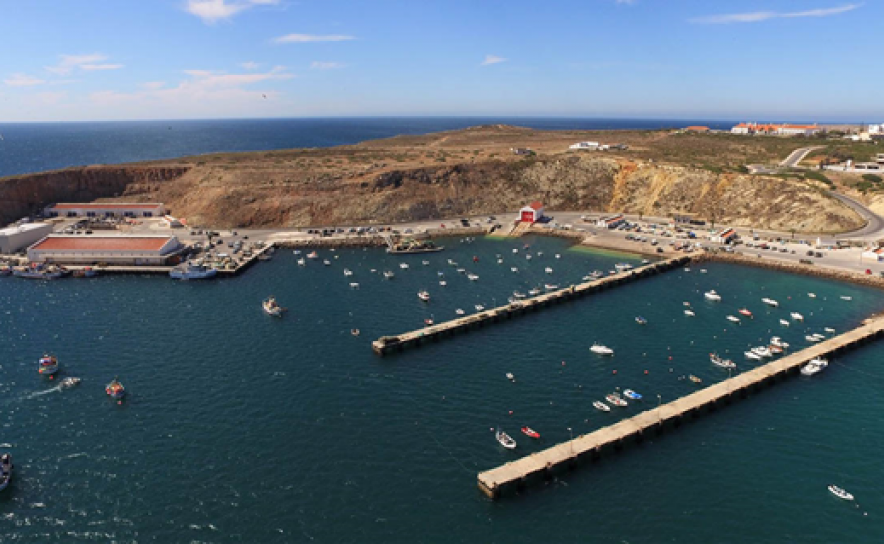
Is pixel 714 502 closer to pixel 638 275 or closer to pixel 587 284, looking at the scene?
pixel 587 284

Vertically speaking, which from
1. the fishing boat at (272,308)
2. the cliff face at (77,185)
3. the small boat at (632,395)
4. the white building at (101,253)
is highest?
the cliff face at (77,185)

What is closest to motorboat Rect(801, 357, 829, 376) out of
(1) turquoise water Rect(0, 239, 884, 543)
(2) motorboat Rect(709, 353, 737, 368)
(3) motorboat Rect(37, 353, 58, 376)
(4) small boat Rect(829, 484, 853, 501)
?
(1) turquoise water Rect(0, 239, 884, 543)

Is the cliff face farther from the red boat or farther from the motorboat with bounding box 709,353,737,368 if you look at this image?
the motorboat with bounding box 709,353,737,368

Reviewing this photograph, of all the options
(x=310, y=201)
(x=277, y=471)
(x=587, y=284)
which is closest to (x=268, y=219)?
(x=310, y=201)

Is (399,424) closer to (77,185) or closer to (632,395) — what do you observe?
(632,395)

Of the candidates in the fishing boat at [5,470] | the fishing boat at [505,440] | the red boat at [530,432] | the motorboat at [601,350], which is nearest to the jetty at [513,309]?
the motorboat at [601,350]

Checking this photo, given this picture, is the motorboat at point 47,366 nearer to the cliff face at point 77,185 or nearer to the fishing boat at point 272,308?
the fishing boat at point 272,308
